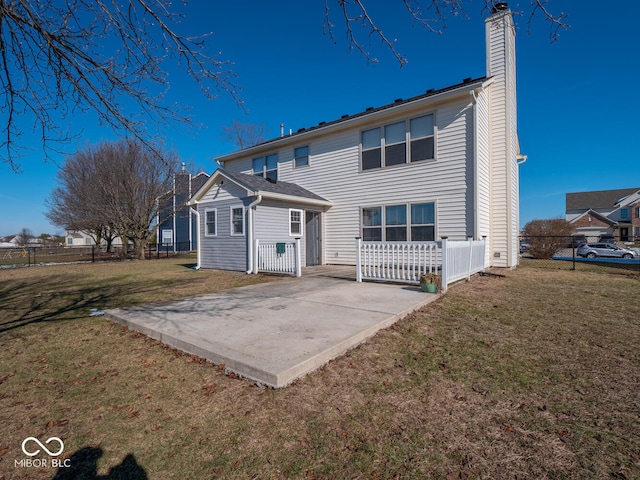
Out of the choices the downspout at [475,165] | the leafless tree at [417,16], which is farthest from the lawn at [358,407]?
the downspout at [475,165]

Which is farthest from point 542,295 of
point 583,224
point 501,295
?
point 583,224

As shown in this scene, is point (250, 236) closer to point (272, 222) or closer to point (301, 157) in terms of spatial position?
point (272, 222)

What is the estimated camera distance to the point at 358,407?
255 cm

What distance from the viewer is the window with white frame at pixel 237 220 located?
11.3 m

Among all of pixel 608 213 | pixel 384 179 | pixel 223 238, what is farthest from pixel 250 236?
pixel 608 213

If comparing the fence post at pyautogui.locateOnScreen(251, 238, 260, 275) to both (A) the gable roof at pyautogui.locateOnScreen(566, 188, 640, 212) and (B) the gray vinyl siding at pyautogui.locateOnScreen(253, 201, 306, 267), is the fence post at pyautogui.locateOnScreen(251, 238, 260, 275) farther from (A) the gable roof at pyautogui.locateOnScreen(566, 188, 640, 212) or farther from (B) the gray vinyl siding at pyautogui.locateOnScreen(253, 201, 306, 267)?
(A) the gable roof at pyautogui.locateOnScreen(566, 188, 640, 212)

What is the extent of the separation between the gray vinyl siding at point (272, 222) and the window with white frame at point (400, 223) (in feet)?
8.78

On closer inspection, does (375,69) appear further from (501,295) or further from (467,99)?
(467,99)

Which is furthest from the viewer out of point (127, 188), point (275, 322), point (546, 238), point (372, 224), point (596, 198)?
point (596, 198)

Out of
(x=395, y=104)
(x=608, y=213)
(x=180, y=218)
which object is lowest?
(x=180, y=218)

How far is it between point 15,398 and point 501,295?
7.64 m

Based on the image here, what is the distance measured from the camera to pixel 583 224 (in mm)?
42281

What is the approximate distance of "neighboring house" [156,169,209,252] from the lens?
78.8 ft

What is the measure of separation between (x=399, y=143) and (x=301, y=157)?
177 inches
